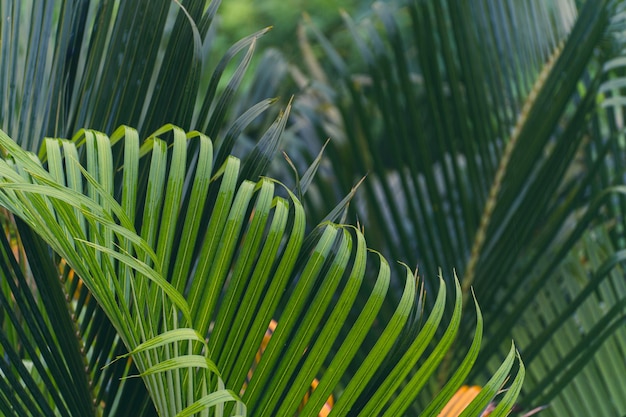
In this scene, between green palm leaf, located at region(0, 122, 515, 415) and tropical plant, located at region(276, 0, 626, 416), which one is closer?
green palm leaf, located at region(0, 122, 515, 415)

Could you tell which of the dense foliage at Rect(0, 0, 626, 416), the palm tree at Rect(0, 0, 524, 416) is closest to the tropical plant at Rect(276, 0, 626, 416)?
the dense foliage at Rect(0, 0, 626, 416)

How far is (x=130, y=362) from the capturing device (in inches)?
29.7

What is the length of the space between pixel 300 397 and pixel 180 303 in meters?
0.15

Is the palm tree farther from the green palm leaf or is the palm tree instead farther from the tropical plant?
the tropical plant

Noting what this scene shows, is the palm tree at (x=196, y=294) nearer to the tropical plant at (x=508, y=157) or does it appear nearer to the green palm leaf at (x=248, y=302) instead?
the green palm leaf at (x=248, y=302)

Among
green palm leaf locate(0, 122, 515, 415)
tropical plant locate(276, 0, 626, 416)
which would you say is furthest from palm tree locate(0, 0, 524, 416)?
tropical plant locate(276, 0, 626, 416)

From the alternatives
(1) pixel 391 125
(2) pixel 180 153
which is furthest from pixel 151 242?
(1) pixel 391 125

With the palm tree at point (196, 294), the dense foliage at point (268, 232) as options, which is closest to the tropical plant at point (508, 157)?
the dense foliage at point (268, 232)

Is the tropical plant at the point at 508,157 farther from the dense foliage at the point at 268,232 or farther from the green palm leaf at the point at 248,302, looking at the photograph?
the green palm leaf at the point at 248,302

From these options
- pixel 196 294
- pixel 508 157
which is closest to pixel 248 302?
pixel 196 294

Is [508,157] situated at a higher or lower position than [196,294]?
lower

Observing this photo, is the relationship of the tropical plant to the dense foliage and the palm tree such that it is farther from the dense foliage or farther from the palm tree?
the palm tree

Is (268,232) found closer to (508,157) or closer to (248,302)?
(248,302)

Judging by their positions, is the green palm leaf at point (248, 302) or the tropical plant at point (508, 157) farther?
the tropical plant at point (508, 157)
